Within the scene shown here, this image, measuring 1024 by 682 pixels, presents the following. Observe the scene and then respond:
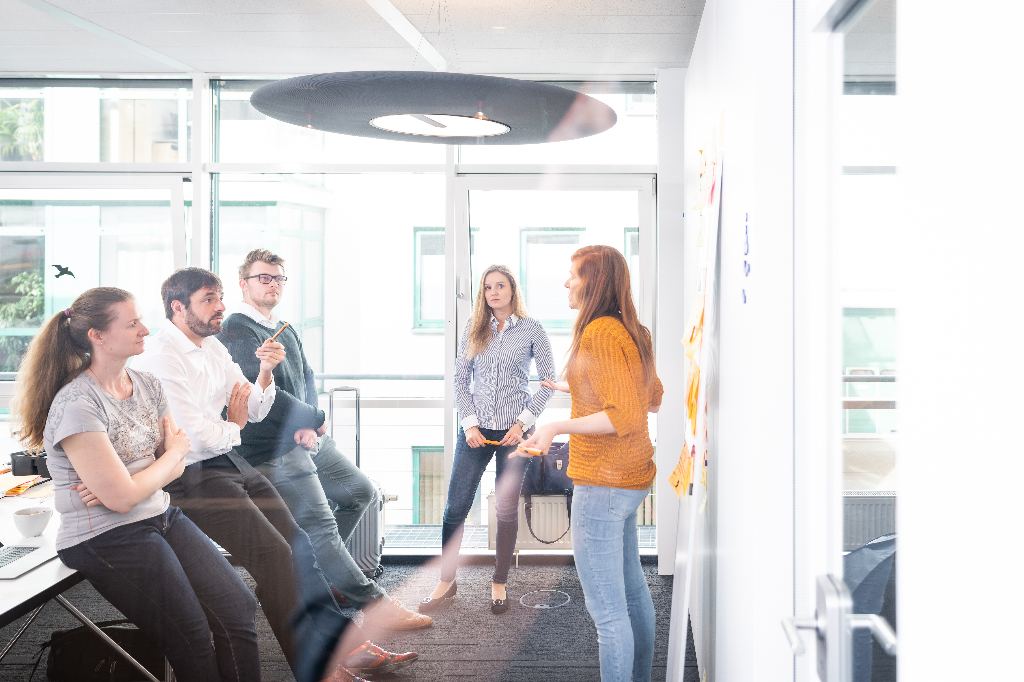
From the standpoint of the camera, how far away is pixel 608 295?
8.20ft

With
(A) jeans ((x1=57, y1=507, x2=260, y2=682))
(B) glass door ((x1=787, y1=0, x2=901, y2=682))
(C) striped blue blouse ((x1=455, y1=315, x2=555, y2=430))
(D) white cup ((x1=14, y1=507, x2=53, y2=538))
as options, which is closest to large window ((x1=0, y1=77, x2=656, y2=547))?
(C) striped blue blouse ((x1=455, y1=315, x2=555, y2=430))

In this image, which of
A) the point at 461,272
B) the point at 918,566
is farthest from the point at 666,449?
the point at 918,566

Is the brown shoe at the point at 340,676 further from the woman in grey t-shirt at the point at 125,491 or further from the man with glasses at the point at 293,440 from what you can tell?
the man with glasses at the point at 293,440

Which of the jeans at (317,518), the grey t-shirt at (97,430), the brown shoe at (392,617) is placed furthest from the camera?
the brown shoe at (392,617)

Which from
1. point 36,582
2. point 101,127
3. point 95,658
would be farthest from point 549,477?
point 101,127

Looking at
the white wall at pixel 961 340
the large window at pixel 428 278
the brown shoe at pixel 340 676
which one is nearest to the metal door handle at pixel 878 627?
the white wall at pixel 961 340

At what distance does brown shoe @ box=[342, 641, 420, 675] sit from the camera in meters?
3.04

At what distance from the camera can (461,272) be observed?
177 inches

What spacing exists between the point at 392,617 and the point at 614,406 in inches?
65.5

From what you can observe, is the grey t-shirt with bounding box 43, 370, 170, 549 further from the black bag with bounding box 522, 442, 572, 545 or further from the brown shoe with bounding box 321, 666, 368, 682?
the black bag with bounding box 522, 442, 572, 545

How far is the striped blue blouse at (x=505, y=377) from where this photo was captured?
379 cm

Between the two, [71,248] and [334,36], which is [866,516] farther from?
[71,248]

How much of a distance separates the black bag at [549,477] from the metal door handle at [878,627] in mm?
3105

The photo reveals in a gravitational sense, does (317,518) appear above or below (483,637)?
above
